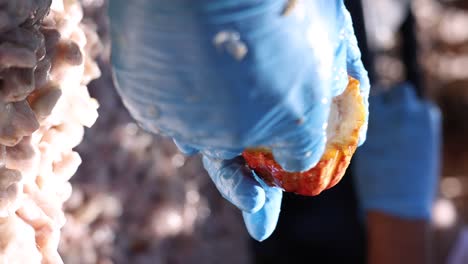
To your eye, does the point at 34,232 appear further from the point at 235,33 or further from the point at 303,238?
the point at 303,238

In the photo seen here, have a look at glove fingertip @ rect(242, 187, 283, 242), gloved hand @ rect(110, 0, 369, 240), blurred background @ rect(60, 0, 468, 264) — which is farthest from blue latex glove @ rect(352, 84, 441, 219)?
gloved hand @ rect(110, 0, 369, 240)

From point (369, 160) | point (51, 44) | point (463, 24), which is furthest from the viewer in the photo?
point (463, 24)

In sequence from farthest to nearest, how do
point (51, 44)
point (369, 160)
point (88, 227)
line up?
point (369, 160)
point (88, 227)
point (51, 44)

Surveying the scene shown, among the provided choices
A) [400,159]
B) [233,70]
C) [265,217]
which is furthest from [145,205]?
[233,70]

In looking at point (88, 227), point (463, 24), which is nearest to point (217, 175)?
point (88, 227)

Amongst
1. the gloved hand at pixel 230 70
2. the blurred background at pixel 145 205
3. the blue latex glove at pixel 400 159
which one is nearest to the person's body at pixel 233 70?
the gloved hand at pixel 230 70

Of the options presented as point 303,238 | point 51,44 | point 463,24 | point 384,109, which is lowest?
point 463,24

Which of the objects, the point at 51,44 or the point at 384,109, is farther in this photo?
the point at 384,109
